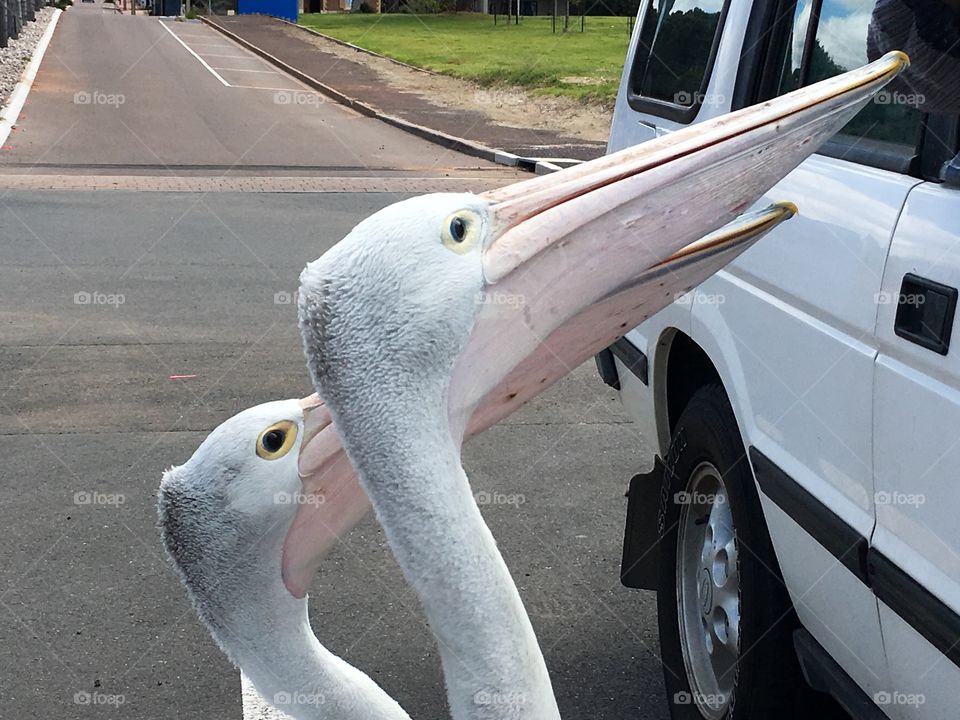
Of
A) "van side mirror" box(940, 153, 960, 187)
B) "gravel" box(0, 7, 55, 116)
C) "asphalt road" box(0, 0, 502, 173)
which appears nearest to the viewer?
"van side mirror" box(940, 153, 960, 187)

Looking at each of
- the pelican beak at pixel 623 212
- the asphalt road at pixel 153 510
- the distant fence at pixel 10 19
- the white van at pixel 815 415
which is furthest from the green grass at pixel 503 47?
the pelican beak at pixel 623 212

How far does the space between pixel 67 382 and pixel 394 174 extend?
10.0 m

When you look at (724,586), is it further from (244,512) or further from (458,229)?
(458,229)

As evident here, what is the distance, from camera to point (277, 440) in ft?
6.38

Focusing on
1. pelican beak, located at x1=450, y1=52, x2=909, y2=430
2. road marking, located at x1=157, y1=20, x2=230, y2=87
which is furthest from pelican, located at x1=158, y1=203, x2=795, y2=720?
road marking, located at x1=157, y1=20, x2=230, y2=87

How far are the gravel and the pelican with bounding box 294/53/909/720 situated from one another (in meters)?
21.4

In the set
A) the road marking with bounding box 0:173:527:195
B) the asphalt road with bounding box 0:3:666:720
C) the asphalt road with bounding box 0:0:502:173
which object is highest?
the asphalt road with bounding box 0:3:666:720

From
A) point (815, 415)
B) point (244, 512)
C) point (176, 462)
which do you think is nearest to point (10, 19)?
point (176, 462)

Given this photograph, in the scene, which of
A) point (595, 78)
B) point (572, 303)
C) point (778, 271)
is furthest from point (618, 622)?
point (595, 78)

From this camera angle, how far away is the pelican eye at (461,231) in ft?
5.38

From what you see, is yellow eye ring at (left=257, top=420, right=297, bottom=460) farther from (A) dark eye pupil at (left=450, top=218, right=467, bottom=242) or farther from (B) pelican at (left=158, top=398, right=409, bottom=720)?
(A) dark eye pupil at (left=450, top=218, right=467, bottom=242)

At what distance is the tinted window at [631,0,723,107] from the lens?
3.60 metres

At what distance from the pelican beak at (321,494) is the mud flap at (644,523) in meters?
1.93

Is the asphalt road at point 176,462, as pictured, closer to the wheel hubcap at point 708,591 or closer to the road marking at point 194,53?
the wheel hubcap at point 708,591
